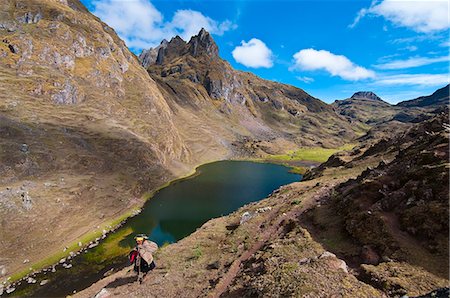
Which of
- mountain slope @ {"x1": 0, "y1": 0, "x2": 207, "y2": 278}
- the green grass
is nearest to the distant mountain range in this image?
mountain slope @ {"x1": 0, "y1": 0, "x2": 207, "y2": 278}

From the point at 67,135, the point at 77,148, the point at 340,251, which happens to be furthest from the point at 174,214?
the point at 340,251

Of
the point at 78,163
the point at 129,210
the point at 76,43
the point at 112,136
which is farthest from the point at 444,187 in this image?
the point at 76,43

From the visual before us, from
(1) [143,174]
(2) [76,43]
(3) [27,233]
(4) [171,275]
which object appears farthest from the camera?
(2) [76,43]

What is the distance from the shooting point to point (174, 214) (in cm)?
8569

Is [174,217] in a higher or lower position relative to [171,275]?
lower

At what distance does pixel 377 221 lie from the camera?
22.0 m

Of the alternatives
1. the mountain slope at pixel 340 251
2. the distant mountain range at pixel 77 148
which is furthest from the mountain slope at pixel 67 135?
the mountain slope at pixel 340 251

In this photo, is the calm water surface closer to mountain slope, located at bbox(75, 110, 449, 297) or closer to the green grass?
the green grass

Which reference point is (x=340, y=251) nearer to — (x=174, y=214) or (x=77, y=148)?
(x=174, y=214)

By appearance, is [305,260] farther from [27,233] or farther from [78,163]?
[78,163]

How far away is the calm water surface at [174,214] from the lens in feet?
165

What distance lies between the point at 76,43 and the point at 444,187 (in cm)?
18980

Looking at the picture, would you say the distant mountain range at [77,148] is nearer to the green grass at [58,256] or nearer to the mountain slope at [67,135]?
the mountain slope at [67,135]

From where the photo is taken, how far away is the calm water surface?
50.2 m
